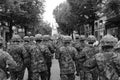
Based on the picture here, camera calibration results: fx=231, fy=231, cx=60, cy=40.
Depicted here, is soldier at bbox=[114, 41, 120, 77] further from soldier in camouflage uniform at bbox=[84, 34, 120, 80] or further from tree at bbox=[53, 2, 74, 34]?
tree at bbox=[53, 2, 74, 34]

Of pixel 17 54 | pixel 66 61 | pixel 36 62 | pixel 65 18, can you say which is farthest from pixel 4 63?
pixel 65 18

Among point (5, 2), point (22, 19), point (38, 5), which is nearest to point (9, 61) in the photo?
point (5, 2)

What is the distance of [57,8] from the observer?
6381cm

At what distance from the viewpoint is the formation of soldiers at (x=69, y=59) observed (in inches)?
166

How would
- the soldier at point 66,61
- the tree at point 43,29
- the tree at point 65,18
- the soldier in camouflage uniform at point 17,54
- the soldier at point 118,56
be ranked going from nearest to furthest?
the soldier at point 118,56 → the soldier at point 66,61 → the soldier in camouflage uniform at point 17,54 → the tree at point 65,18 → the tree at point 43,29

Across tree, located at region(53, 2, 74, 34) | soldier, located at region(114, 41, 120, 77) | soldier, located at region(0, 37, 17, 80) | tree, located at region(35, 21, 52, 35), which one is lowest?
tree, located at region(35, 21, 52, 35)

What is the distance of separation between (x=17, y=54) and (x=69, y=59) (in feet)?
6.85

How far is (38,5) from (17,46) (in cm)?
2165

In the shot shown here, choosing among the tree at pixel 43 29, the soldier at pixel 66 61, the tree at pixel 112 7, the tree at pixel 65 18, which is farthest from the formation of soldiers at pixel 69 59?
the tree at pixel 43 29

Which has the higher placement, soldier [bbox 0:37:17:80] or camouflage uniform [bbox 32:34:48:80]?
soldier [bbox 0:37:17:80]

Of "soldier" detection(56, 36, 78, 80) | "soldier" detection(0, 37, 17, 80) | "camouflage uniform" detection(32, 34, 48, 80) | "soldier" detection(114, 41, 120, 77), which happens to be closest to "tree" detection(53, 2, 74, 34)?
"camouflage uniform" detection(32, 34, 48, 80)

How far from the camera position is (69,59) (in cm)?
738

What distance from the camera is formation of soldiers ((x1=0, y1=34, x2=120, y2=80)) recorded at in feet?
13.8

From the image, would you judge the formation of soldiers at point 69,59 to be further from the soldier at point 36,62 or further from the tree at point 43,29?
the tree at point 43,29
